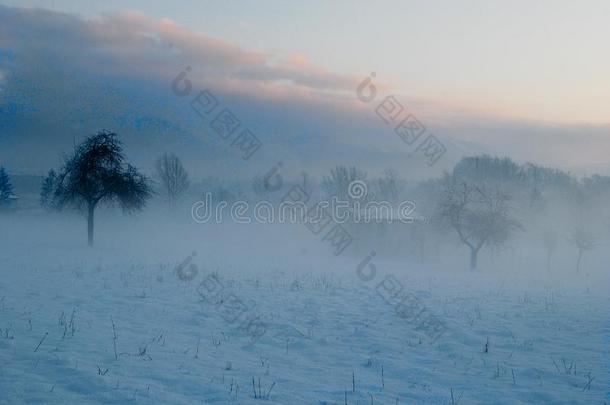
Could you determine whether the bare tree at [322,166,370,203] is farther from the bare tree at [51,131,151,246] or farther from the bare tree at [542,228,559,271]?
the bare tree at [51,131,151,246]

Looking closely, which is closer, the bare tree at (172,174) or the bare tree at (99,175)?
the bare tree at (99,175)

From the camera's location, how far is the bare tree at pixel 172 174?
257 ft

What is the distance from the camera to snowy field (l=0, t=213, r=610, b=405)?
6164mm

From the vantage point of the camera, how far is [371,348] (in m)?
8.79

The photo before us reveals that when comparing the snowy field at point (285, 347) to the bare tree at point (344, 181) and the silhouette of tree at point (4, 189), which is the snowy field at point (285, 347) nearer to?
the bare tree at point (344, 181)

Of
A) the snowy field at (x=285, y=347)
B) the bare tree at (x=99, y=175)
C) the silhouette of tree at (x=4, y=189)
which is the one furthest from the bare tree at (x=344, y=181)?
the silhouette of tree at (x=4, y=189)

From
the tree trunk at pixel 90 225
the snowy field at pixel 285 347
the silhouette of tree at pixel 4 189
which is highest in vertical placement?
the silhouette of tree at pixel 4 189

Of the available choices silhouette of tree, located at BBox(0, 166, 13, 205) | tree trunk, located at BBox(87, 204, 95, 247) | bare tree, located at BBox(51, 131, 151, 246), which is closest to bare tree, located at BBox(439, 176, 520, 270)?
bare tree, located at BBox(51, 131, 151, 246)

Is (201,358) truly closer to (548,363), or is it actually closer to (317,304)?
(317,304)

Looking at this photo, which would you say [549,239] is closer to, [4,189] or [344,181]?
[344,181]

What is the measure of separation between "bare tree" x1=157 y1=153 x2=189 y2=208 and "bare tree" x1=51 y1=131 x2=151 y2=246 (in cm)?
4560

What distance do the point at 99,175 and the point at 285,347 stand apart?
27.2 meters

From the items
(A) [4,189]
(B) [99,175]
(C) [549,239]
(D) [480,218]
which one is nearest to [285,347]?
(B) [99,175]

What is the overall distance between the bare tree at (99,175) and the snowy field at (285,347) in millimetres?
A: 16726
